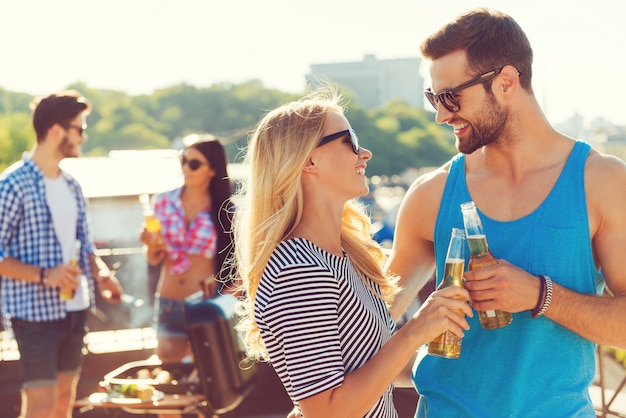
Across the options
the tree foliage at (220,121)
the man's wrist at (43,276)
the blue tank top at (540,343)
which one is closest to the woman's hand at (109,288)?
the man's wrist at (43,276)

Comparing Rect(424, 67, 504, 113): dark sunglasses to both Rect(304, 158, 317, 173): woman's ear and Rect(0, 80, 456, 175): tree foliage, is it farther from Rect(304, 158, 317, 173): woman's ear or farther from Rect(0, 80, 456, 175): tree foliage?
Rect(0, 80, 456, 175): tree foliage

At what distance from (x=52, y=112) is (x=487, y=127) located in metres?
3.58

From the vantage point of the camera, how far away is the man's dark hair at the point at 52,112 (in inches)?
206

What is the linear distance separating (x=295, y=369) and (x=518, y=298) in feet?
2.15

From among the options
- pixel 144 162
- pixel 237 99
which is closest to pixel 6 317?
pixel 144 162

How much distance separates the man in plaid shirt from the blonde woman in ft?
9.22

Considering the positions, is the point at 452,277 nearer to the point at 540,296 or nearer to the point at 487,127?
the point at 540,296

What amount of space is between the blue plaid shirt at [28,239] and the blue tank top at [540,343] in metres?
3.23

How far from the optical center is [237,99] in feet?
397

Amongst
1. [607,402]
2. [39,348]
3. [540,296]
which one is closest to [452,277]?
[540,296]

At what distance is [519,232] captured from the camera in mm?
2391

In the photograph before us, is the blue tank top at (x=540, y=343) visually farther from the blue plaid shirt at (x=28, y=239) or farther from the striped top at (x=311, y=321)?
the blue plaid shirt at (x=28, y=239)

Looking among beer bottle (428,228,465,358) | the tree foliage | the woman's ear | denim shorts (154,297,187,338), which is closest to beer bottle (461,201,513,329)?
beer bottle (428,228,465,358)

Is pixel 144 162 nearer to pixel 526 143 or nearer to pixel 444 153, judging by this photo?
pixel 526 143
